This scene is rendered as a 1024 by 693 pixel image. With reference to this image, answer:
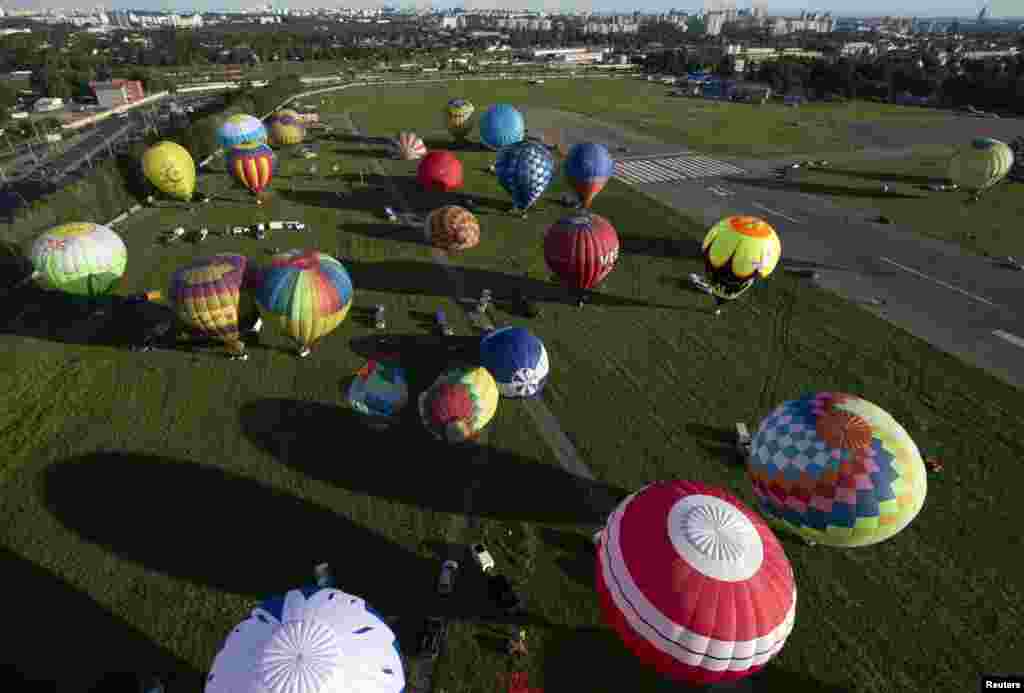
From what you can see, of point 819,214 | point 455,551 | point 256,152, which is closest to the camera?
point 455,551

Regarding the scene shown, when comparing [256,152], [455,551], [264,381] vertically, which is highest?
[256,152]

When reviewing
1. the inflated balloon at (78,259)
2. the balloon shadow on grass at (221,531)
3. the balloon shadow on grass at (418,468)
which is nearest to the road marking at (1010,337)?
the balloon shadow on grass at (418,468)

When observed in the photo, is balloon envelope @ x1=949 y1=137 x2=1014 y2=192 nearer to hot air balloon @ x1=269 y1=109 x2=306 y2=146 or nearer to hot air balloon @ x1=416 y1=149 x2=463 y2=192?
hot air balloon @ x1=416 y1=149 x2=463 y2=192

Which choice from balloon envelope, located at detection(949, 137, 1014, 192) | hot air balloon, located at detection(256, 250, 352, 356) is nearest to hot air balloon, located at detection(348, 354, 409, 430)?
hot air balloon, located at detection(256, 250, 352, 356)

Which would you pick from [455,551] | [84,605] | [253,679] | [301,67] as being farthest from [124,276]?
[301,67]

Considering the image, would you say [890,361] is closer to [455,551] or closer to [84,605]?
[455,551]

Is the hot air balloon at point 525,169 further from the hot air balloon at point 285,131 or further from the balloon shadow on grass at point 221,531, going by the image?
the hot air balloon at point 285,131
